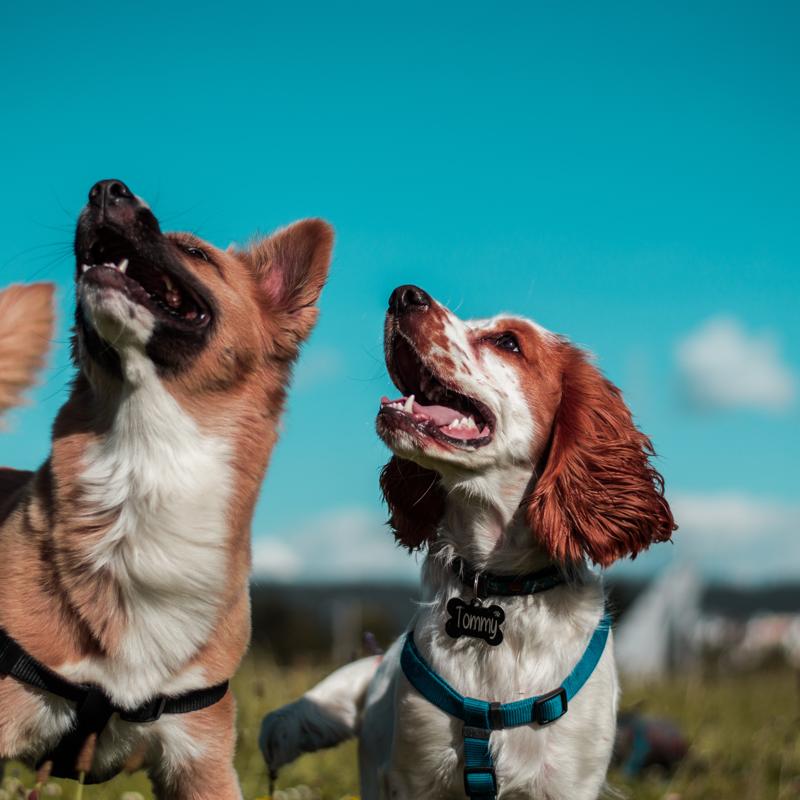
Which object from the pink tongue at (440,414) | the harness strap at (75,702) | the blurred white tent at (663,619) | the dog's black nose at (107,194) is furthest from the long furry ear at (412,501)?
the blurred white tent at (663,619)

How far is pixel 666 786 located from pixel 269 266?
11.8 ft

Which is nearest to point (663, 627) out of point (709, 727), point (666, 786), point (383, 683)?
point (709, 727)

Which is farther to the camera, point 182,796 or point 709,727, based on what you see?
point 709,727

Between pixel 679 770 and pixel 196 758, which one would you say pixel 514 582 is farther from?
pixel 679 770

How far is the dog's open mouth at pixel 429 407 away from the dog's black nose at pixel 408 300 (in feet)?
0.39

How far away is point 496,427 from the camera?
4203mm

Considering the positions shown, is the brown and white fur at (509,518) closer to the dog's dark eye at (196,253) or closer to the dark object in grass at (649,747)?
the dog's dark eye at (196,253)

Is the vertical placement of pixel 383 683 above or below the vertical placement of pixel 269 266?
below

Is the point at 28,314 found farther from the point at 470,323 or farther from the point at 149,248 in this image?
the point at 470,323

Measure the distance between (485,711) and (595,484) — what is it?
99cm

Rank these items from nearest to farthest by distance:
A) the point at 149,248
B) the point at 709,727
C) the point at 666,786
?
1. the point at 149,248
2. the point at 666,786
3. the point at 709,727

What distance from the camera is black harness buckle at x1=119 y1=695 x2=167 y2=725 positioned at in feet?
12.4

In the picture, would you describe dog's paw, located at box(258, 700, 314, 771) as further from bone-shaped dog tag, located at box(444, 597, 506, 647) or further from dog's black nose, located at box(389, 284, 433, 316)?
dog's black nose, located at box(389, 284, 433, 316)

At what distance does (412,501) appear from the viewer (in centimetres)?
464
